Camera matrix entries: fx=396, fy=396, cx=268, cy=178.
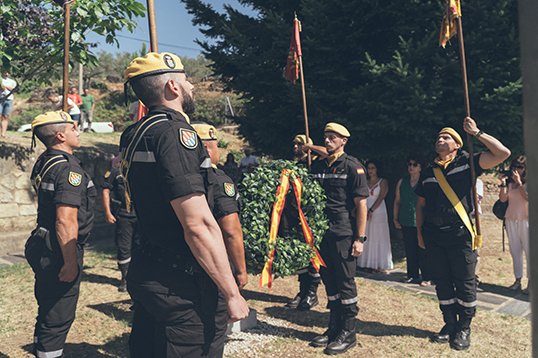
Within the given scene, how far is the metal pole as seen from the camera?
2.11 feet

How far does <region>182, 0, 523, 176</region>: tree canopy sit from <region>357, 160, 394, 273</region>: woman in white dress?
25.5 inches

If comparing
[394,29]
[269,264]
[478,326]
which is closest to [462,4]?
[394,29]

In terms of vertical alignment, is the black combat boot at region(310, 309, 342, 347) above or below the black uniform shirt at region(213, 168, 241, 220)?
below

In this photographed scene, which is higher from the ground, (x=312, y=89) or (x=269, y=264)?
(x=312, y=89)

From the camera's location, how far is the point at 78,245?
3.58 m

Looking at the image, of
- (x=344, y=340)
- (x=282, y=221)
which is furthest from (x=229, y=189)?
(x=344, y=340)

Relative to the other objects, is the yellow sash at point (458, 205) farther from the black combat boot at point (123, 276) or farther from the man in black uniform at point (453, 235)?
the black combat boot at point (123, 276)

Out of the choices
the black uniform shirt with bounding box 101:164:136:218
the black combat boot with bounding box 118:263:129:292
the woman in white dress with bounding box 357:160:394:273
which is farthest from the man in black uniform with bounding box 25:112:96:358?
the woman in white dress with bounding box 357:160:394:273

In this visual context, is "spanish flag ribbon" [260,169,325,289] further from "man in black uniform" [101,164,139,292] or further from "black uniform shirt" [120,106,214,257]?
"man in black uniform" [101,164,139,292]

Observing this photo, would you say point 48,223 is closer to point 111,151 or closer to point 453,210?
point 453,210

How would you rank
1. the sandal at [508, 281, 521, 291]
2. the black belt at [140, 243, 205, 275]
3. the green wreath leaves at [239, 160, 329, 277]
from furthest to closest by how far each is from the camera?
the sandal at [508, 281, 521, 291], the green wreath leaves at [239, 160, 329, 277], the black belt at [140, 243, 205, 275]

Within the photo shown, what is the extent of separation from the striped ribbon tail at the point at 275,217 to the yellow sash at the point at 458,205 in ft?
5.85

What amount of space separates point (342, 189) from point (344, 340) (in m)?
1.73

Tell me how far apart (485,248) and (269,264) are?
23.7ft
